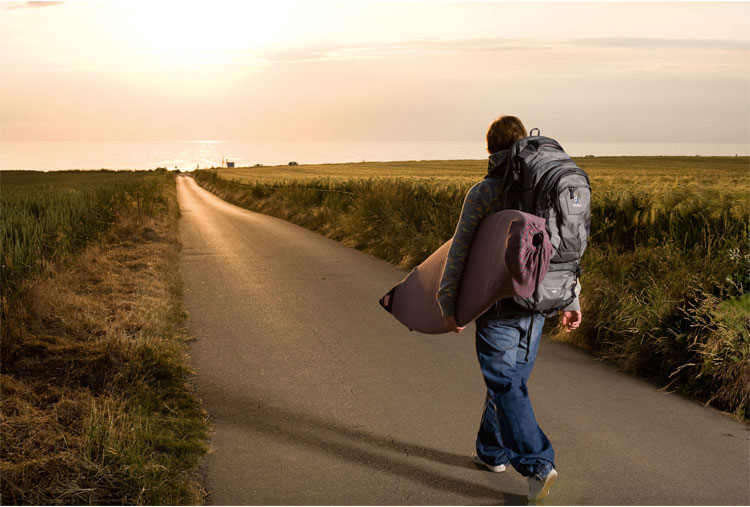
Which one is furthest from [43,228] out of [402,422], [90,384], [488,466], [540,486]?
[540,486]

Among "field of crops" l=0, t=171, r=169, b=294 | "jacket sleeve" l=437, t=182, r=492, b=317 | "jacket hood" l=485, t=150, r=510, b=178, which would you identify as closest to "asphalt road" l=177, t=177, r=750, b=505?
"jacket sleeve" l=437, t=182, r=492, b=317

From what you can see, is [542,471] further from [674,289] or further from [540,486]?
[674,289]

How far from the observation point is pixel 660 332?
6273mm

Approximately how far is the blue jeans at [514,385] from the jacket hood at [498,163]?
0.75 metres

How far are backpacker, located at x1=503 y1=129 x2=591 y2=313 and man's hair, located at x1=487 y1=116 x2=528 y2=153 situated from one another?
14 centimetres

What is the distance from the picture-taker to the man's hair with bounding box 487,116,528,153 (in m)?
3.61

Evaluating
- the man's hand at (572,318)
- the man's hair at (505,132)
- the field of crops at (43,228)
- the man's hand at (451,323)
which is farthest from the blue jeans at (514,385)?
the field of crops at (43,228)

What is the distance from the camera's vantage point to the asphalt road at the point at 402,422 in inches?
153

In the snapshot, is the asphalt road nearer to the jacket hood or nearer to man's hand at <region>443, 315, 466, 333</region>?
man's hand at <region>443, 315, 466, 333</region>

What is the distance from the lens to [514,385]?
3652mm

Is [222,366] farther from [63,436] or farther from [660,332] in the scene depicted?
[660,332]

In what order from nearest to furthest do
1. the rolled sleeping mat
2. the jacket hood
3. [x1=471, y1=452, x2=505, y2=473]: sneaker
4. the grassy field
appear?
the rolled sleeping mat, the jacket hood, [x1=471, y1=452, x2=505, y2=473]: sneaker, the grassy field

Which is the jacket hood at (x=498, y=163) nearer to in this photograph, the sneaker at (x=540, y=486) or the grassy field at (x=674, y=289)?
the sneaker at (x=540, y=486)

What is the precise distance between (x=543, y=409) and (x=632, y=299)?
2387mm
